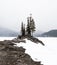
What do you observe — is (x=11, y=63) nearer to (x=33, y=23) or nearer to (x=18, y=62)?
(x=18, y=62)

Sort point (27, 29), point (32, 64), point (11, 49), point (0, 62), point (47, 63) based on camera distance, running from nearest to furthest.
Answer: point (0, 62), point (32, 64), point (47, 63), point (11, 49), point (27, 29)

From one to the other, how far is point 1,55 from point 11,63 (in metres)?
3.65

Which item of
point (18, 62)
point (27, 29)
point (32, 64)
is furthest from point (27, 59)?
point (27, 29)

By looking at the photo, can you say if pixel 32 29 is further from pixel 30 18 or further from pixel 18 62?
pixel 18 62

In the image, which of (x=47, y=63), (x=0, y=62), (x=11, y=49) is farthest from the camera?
(x=11, y=49)

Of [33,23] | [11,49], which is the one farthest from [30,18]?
[11,49]

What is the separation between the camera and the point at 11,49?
33938 millimetres

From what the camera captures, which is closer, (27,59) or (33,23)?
(27,59)

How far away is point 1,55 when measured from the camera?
28188mm

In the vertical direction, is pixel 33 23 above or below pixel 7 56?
above

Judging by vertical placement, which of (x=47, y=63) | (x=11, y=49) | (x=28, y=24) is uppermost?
(x=28, y=24)

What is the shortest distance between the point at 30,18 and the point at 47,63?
6042 centimetres

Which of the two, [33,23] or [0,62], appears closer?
[0,62]

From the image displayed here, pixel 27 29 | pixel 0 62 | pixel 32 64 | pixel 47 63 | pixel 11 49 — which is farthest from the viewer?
pixel 27 29
